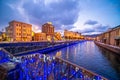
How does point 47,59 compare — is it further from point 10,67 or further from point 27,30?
point 27,30

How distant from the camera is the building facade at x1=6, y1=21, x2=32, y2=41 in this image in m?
62.3

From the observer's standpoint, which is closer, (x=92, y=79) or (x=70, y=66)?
(x=92, y=79)

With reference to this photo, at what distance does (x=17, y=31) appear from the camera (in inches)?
2504

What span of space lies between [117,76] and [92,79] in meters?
13.1

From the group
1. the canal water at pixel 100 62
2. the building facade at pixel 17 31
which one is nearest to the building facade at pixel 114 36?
the canal water at pixel 100 62

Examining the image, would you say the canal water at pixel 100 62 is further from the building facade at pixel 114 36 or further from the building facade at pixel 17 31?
the building facade at pixel 17 31

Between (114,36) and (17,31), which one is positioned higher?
(17,31)

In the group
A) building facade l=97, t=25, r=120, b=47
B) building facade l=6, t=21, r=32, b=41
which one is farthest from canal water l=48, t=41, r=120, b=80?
building facade l=6, t=21, r=32, b=41

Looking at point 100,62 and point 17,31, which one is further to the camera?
point 17,31

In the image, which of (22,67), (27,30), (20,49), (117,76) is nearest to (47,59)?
(22,67)

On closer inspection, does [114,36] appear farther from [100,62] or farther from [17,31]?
[17,31]

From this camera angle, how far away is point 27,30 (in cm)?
7181

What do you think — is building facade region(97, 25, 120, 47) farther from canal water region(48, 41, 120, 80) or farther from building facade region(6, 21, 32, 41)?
building facade region(6, 21, 32, 41)

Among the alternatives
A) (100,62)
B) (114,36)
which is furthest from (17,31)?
(100,62)
